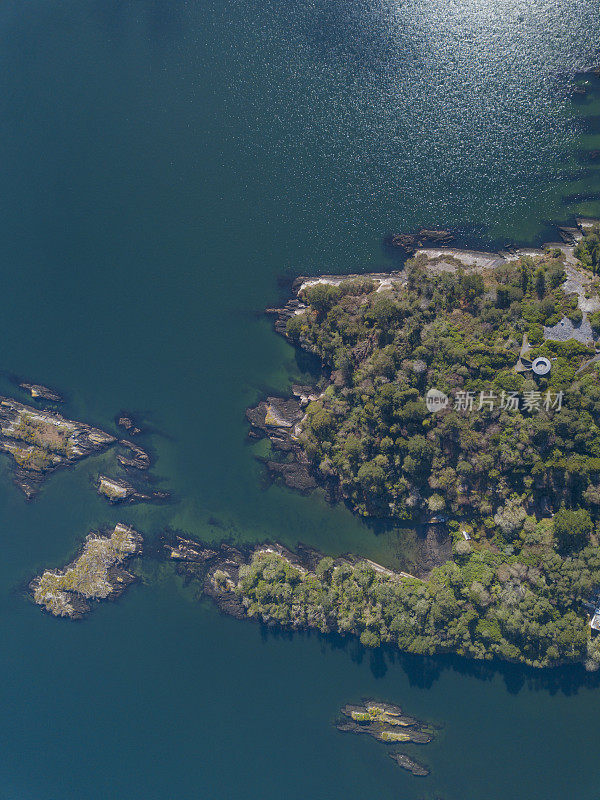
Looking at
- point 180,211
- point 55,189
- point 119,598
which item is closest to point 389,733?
point 119,598

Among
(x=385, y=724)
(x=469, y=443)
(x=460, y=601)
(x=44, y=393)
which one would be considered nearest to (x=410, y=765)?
(x=385, y=724)

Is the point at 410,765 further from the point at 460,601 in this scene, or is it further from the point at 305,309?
the point at 305,309

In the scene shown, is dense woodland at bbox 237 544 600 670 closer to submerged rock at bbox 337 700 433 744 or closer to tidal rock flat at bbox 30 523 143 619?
submerged rock at bbox 337 700 433 744

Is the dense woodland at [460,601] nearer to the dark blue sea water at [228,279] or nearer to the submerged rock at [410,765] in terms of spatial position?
the dark blue sea water at [228,279]

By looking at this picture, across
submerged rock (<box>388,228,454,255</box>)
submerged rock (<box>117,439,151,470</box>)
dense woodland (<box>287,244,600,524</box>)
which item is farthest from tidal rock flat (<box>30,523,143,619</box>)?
submerged rock (<box>388,228,454,255</box>)

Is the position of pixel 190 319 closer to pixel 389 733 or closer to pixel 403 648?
pixel 403 648

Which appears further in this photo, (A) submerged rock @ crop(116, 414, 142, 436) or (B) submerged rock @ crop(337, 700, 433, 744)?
(A) submerged rock @ crop(116, 414, 142, 436)
